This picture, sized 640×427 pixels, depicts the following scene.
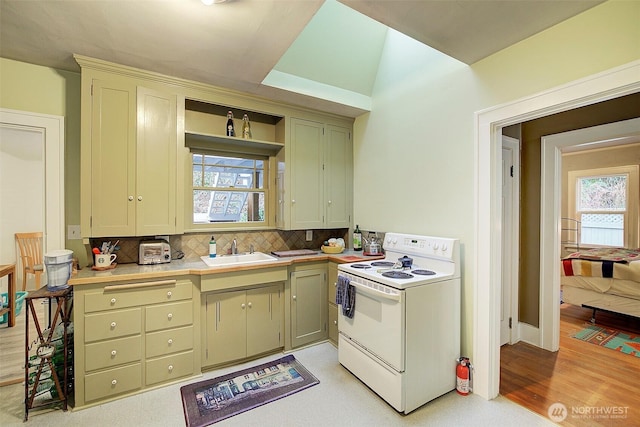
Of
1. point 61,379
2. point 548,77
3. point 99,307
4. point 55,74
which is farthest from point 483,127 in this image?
point 61,379

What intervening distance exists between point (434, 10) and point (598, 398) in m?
2.96

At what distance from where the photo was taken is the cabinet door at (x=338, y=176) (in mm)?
3393

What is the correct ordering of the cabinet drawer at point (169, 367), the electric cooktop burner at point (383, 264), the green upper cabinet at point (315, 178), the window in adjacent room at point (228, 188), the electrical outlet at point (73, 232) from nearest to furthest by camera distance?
the cabinet drawer at point (169, 367), the electrical outlet at point (73, 232), the electric cooktop burner at point (383, 264), the window in adjacent room at point (228, 188), the green upper cabinet at point (315, 178)

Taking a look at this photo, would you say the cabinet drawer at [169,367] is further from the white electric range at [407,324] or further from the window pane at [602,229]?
the window pane at [602,229]

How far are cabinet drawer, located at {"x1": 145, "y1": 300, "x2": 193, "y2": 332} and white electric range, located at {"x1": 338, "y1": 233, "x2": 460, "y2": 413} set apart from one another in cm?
128

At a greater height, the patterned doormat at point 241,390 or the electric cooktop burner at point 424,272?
the electric cooktop burner at point 424,272

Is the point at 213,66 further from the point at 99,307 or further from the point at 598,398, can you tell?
the point at 598,398

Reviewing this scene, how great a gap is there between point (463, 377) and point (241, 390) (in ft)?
5.64

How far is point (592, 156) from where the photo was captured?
5477 mm

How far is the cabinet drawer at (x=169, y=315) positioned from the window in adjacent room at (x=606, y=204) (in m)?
7.13

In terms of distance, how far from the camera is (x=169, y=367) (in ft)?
7.48

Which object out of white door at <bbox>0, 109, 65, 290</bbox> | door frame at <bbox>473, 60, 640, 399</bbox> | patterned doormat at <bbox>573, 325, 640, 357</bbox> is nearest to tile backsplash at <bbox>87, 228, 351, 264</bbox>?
white door at <bbox>0, 109, 65, 290</bbox>

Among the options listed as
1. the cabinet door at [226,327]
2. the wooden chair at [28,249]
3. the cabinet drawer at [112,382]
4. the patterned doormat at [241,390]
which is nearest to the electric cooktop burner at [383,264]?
the patterned doormat at [241,390]

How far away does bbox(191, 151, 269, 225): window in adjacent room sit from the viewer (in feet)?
9.80
